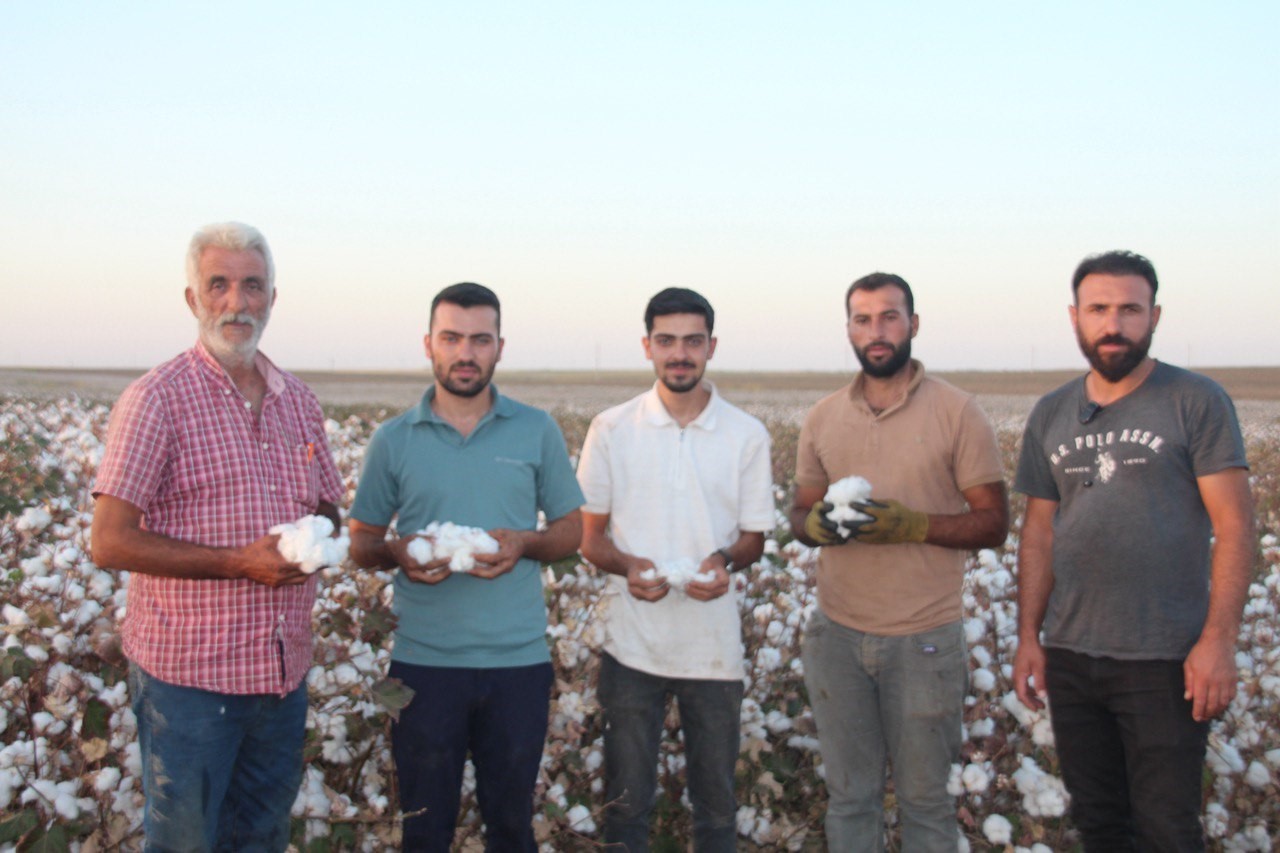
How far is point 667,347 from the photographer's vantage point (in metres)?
4.21

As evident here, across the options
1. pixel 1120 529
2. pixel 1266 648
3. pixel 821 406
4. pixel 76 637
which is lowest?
pixel 1266 648

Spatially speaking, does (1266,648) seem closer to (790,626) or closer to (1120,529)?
(790,626)

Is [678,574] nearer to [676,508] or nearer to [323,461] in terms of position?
[676,508]

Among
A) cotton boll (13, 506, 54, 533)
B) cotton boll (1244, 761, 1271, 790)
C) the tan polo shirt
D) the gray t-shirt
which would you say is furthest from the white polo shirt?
cotton boll (13, 506, 54, 533)

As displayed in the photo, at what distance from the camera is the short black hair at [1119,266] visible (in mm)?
3752

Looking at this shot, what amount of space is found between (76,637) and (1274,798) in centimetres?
591

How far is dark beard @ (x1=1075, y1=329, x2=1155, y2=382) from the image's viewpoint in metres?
3.73

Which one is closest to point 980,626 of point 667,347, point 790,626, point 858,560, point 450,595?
point 790,626

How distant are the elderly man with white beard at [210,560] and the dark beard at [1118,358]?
279cm

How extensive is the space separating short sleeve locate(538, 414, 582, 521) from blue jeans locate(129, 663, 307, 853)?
114 cm

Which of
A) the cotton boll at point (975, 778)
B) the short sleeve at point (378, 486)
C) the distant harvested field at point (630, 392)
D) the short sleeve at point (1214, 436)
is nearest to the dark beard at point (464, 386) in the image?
the short sleeve at point (378, 486)

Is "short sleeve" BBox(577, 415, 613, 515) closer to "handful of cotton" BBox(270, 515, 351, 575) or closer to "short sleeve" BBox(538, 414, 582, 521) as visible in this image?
"short sleeve" BBox(538, 414, 582, 521)

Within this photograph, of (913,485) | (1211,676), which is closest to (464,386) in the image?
(913,485)

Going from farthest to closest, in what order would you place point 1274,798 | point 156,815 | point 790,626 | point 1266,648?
1. point 1266,648
2. point 790,626
3. point 1274,798
4. point 156,815
